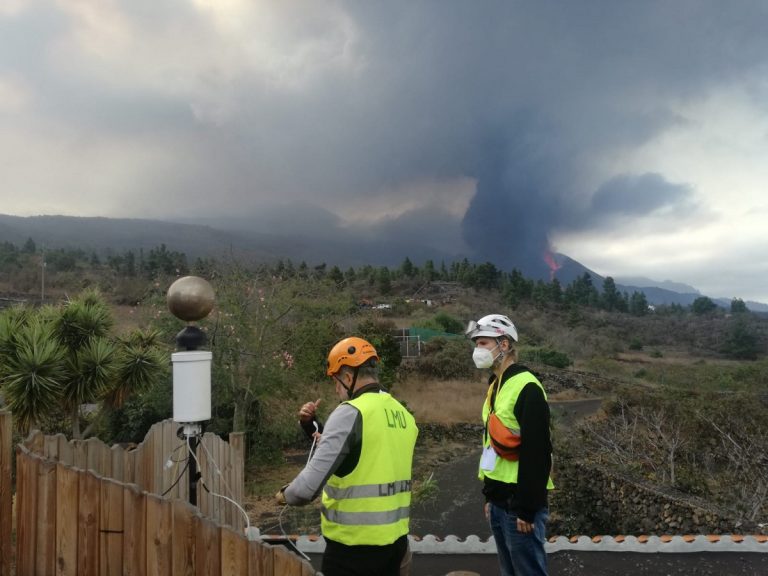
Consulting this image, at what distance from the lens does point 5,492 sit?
321cm

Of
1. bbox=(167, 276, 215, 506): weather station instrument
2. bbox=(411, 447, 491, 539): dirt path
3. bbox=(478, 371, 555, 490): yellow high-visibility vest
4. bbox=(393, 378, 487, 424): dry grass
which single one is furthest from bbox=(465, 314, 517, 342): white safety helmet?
bbox=(393, 378, 487, 424): dry grass

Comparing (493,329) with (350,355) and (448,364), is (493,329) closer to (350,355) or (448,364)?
(350,355)

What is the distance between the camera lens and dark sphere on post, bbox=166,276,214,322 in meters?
3.15

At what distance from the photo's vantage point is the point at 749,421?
11188 mm

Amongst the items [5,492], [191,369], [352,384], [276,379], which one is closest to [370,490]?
[352,384]

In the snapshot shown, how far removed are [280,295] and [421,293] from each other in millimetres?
53954

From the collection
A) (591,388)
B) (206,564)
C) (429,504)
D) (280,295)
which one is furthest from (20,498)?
(591,388)

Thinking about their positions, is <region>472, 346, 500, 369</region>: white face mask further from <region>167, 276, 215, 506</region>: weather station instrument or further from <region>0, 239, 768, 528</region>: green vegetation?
<region>0, 239, 768, 528</region>: green vegetation

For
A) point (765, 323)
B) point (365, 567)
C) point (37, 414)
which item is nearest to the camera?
point (365, 567)

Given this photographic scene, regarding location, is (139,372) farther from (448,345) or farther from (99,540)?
(448,345)

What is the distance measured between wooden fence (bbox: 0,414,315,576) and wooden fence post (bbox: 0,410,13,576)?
0.07 m

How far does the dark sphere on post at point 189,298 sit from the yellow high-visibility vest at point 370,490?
1143 millimetres

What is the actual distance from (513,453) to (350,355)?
1287 mm

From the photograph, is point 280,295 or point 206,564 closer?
point 206,564
